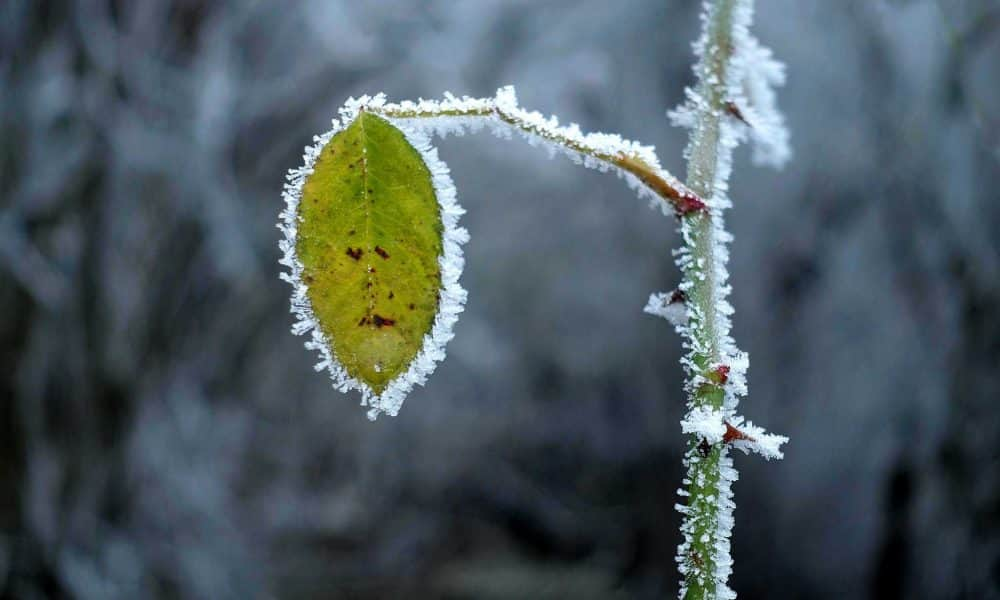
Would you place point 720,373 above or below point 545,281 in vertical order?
below

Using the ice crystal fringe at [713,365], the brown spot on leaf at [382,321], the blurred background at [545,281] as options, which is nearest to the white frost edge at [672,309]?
the ice crystal fringe at [713,365]

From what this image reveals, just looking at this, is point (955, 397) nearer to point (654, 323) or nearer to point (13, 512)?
point (654, 323)

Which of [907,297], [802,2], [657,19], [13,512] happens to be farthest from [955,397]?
[13,512]

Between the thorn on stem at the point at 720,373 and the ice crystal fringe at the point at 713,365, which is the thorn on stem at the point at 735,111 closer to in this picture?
the ice crystal fringe at the point at 713,365

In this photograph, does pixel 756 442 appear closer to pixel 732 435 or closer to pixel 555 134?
pixel 732 435

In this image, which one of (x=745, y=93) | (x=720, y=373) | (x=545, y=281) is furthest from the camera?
(x=545, y=281)

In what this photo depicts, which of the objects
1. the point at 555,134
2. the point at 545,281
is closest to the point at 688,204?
the point at 555,134

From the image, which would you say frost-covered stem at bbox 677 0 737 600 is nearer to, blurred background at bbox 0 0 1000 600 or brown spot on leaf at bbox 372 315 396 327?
brown spot on leaf at bbox 372 315 396 327
